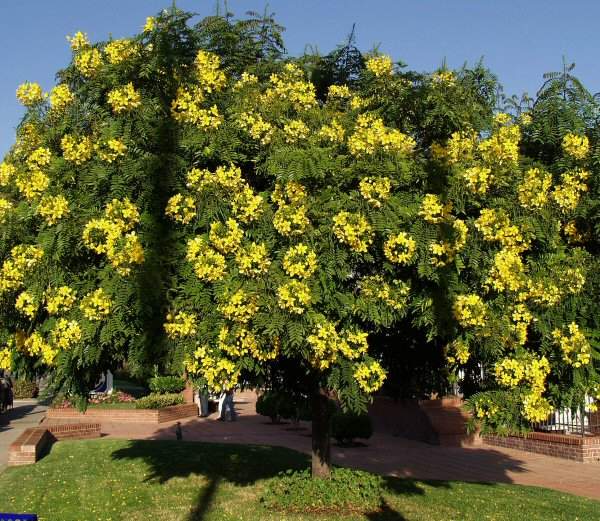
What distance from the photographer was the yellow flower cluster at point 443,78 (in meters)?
8.20

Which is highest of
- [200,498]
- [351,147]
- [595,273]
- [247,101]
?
[247,101]

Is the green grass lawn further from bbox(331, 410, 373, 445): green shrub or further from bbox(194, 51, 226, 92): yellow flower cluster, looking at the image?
bbox(194, 51, 226, 92): yellow flower cluster

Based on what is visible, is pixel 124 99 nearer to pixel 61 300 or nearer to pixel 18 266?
pixel 18 266

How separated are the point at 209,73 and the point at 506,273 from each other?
12.6ft

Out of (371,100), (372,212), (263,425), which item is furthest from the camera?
(263,425)

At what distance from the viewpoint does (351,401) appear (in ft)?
23.2

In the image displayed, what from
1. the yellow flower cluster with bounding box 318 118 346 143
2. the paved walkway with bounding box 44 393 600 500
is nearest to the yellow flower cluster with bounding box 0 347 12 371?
the yellow flower cluster with bounding box 318 118 346 143

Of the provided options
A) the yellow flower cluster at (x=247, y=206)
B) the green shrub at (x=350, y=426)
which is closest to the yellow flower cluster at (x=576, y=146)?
the yellow flower cluster at (x=247, y=206)

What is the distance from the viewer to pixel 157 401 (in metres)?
23.5

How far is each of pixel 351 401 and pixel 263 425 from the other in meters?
16.1

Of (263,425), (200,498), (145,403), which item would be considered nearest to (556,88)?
(200,498)

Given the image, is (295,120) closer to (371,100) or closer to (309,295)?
(371,100)

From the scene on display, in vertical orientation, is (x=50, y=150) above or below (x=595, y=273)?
above

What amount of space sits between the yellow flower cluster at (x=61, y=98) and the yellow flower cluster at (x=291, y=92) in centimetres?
212
